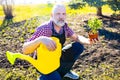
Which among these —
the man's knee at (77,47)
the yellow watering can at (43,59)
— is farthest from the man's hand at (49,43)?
the man's knee at (77,47)

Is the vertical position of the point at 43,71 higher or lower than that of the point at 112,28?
higher

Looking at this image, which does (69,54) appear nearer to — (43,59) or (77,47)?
(77,47)

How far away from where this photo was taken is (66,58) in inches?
202

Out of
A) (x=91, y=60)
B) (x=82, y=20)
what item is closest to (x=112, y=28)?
(x=82, y=20)

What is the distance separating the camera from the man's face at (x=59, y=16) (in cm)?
434

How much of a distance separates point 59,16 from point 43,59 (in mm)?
702

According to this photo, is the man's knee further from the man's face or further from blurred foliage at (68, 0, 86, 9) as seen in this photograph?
blurred foliage at (68, 0, 86, 9)

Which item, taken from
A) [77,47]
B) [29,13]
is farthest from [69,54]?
[29,13]

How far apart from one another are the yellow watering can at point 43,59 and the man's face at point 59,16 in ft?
1.26

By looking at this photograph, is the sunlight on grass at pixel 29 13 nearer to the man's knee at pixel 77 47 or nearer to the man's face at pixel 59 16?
the man's knee at pixel 77 47

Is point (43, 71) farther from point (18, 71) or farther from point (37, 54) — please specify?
point (18, 71)

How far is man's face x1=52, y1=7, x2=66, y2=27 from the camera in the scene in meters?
4.34

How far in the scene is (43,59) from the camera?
4.27 m

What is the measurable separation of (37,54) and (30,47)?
394mm
